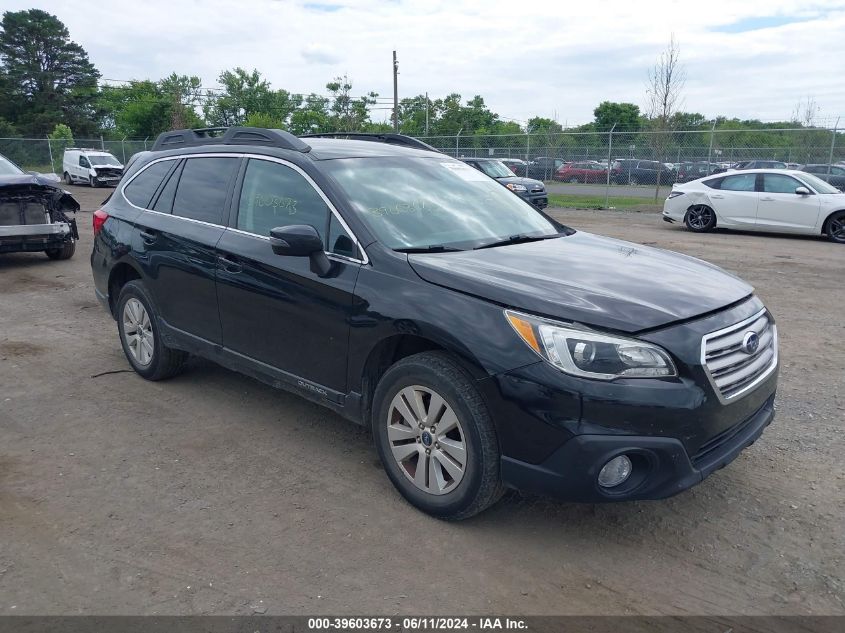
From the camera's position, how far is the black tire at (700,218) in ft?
50.9

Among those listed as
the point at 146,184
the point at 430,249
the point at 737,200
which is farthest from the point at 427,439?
the point at 737,200

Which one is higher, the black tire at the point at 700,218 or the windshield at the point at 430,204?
the windshield at the point at 430,204

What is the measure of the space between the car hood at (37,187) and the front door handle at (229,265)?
7001 millimetres

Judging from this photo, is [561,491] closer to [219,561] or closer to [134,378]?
[219,561]

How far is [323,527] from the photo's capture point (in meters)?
3.38

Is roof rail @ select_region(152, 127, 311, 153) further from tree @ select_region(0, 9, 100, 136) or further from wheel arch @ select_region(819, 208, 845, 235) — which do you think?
tree @ select_region(0, 9, 100, 136)

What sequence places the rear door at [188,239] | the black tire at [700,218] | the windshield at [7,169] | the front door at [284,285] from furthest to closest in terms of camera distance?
the black tire at [700,218] → the windshield at [7,169] → the rear door at [188,239] → the front door at [284,285]

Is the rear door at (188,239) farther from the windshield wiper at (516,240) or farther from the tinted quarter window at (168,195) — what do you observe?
the windshield wiper at (516,240)

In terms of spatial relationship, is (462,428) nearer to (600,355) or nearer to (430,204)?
(600,355)

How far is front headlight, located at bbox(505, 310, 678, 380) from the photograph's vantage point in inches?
115

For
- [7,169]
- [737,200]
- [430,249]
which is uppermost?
[7,169]

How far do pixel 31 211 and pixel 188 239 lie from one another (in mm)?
6918

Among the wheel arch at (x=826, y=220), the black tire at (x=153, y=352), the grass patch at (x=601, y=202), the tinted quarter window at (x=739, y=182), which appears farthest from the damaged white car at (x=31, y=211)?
the grass patch at (x=601, y=202)

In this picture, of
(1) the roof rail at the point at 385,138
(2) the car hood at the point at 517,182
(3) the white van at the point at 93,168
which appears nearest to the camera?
(1) the roof rail at the point at 385,138
